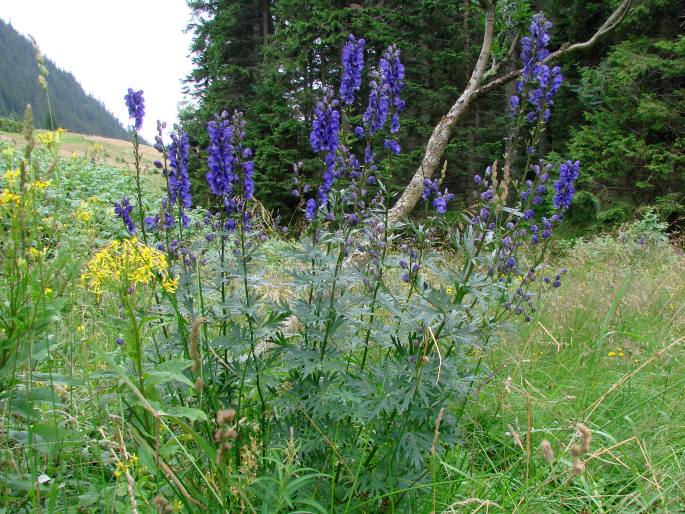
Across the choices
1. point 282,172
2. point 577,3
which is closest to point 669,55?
point 577,3

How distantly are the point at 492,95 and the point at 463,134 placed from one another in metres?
2.06

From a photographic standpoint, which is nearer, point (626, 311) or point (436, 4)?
point (626, 311)

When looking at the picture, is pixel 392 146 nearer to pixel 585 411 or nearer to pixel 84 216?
pixel 585 411

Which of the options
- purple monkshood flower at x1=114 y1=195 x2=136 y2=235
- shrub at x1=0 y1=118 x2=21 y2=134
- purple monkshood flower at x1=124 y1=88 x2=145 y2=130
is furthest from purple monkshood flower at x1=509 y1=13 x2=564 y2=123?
shrub at x1=0 y1=118 x2=21 y2=134

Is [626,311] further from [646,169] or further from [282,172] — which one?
[282,172]

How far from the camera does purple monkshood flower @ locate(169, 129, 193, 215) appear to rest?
290cm

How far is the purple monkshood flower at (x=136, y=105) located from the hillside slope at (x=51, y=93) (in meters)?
124

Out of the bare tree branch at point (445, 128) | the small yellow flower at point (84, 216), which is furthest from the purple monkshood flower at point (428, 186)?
the bare tree branch at point (445, 128)

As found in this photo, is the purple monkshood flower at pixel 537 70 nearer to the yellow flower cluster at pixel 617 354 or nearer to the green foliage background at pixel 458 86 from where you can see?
the yellow flower cluster at pixel 617 354

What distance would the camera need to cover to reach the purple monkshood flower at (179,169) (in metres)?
2.90

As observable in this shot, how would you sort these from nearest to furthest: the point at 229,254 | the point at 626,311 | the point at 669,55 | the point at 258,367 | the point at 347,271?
the point at 258,367, the point at 347,271, the point at 229,254, the point at 626,311, the point at 669,55

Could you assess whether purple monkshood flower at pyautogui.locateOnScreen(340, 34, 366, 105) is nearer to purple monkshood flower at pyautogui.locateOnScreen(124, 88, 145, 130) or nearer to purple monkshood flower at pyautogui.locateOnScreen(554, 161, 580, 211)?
purple monkshood flower at pyautogui.locateOnScreen(124, 88, 145, 130)

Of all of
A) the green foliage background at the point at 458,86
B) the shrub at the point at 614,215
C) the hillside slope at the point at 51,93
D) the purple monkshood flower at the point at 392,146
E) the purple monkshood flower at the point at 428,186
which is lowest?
the shrub at the point at 614,215

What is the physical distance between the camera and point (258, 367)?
2.25 m
